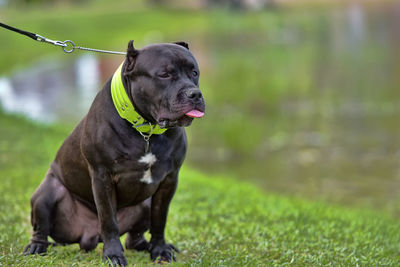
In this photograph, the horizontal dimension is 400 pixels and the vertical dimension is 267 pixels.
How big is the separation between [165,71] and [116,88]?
394 millimetres

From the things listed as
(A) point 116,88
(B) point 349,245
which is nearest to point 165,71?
(A) point 116,88

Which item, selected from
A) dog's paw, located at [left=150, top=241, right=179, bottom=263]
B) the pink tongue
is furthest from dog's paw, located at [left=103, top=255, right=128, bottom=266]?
the pink tongue

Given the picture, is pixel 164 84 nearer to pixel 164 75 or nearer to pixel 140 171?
pixel 164 75

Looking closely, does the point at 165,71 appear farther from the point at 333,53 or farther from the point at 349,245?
the point at 333,53

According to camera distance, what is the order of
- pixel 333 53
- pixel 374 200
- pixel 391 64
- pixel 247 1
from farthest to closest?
pixel 247 1 < pixel 333 53 < pixel 391 64 < pixel 374 200

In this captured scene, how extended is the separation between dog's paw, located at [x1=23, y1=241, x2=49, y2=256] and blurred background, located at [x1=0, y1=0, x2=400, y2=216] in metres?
6.04

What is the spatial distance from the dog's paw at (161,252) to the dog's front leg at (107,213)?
0.35 meters

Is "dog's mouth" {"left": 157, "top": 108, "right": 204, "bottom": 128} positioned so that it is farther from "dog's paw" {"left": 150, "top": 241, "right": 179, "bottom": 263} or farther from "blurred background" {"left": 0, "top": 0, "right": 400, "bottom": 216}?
"blurred background" {"left": 0, "top": 0, "right": 400, "bottom": 216}

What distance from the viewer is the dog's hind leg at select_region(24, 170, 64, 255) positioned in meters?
4.87

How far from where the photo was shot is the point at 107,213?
4.62m

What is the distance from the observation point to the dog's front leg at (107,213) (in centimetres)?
455

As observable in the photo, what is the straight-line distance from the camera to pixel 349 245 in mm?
5531

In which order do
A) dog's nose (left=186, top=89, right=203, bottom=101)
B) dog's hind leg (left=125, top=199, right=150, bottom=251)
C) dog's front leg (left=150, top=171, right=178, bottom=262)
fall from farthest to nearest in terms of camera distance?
1. dog's hind leg (left=125, top=199, right=150, bottom=251)
2. dog's front leg (left=150, top=171, right=178, bottom=262)
3. dog's nose (left=186, top=89, right=203, bottom=101)

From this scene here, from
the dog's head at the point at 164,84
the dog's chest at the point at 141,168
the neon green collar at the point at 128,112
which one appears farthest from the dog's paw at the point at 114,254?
the dog's head at the point at 164,84
